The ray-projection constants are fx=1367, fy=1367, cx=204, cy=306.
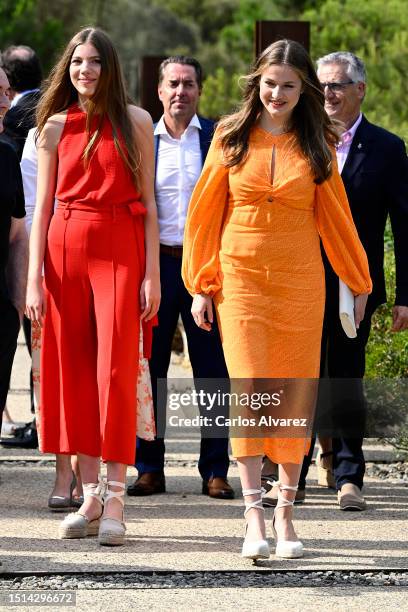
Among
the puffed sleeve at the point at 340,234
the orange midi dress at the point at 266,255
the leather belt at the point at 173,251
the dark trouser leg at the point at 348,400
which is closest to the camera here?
the orange midi dress at the point at 266,255

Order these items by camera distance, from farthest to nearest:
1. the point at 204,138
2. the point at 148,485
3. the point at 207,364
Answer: the point at 204,138 → the point at 207,364 → the point at 148,485

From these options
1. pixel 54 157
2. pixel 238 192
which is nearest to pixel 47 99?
pixel 54 157

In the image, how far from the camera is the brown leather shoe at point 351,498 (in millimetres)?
6277

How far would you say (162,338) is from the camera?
6.73m

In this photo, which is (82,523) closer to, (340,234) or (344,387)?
(340,234)

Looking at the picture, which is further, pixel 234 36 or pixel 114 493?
pixel 234 36

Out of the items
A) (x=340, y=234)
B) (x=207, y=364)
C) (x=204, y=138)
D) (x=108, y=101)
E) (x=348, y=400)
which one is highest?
(x=108, y=101)

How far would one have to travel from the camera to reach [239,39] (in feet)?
113

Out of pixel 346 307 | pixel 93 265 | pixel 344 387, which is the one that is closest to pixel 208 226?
pixel 93 265

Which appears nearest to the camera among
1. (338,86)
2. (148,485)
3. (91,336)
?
(91,336)

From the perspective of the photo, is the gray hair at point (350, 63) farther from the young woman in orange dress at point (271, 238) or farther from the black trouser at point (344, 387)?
the young woman in orange dress at point (271, 238)

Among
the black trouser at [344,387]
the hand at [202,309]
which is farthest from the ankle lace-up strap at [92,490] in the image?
the black trouser at [344,387]

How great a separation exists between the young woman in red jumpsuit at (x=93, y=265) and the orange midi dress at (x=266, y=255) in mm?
297

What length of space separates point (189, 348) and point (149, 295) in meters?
1.21
